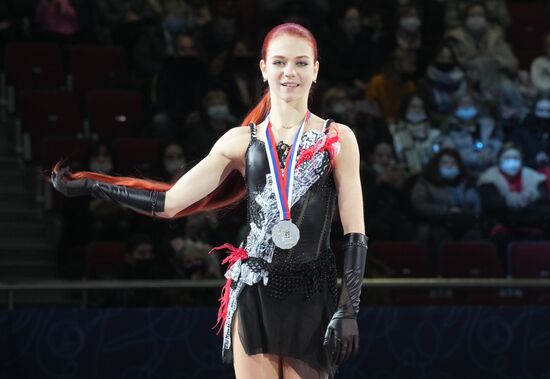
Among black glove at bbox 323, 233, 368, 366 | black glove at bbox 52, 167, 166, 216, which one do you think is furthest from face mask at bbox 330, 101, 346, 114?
black glove at bbox 323, 233, 368, 366

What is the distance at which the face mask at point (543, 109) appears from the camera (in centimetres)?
997

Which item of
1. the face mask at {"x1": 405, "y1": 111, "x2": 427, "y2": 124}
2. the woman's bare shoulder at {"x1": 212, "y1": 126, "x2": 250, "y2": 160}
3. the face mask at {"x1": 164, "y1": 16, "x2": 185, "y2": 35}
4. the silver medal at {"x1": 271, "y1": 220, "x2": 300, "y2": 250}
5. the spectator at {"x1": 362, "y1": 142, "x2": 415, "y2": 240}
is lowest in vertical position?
the silver medal at {"x1": 271, "y1": 220, "x2": 300, "y2": 250}

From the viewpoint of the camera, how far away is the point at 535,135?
9922 millimetres

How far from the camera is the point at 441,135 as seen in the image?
31.7 ft

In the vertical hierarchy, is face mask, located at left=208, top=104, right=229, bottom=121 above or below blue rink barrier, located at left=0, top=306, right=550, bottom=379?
above

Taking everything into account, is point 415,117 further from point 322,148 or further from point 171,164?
point 322,148

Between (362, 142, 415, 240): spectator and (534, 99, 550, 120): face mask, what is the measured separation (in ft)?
5.39

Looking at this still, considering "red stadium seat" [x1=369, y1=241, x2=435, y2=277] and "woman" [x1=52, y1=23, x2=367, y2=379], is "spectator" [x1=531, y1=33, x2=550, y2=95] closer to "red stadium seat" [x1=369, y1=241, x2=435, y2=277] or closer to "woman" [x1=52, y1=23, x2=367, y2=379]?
"red stadium seat" [x1=369, y1=241, x2=435, y2=277]

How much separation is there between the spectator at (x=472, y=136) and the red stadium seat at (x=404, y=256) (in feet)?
5.02

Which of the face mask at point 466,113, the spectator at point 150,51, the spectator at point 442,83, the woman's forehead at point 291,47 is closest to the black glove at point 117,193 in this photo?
the woman's forehead at point 291,47

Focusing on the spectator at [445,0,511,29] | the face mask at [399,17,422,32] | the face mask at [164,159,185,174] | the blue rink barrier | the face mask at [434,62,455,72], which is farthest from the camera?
the spectator at [445,0,511,29]

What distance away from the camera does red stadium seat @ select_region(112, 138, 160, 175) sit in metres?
8.77

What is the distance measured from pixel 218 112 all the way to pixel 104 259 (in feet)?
6.79

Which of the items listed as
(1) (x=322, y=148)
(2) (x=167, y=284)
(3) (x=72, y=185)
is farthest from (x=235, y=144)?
(2) (x=167, y=284)
